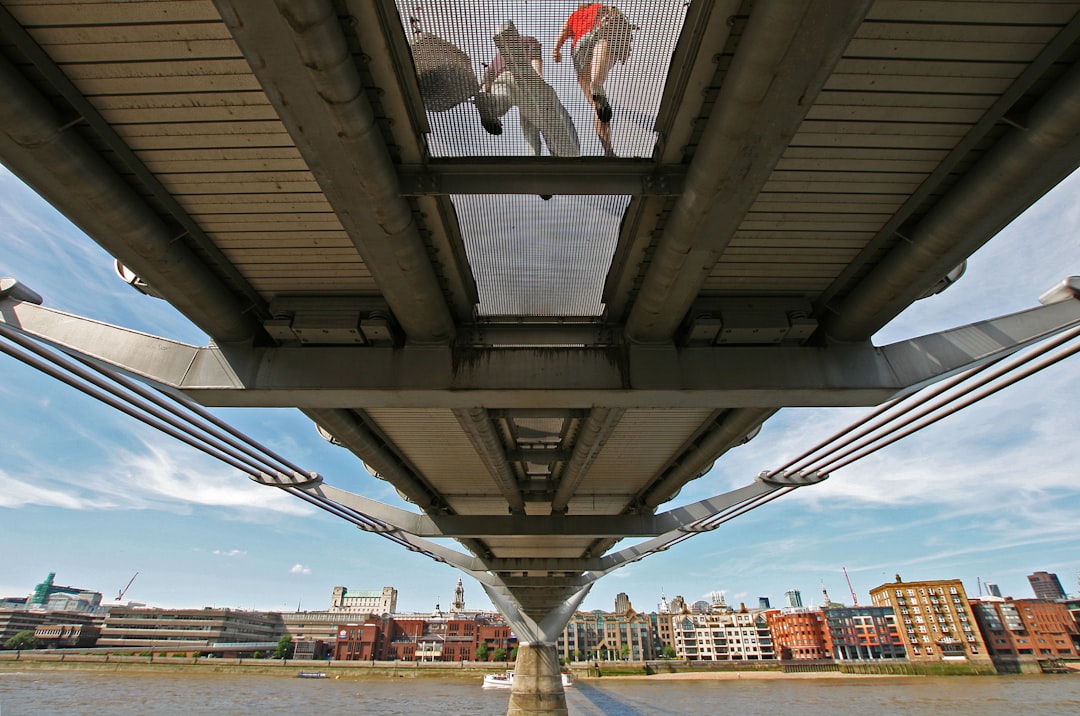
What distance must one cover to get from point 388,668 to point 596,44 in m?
95.0

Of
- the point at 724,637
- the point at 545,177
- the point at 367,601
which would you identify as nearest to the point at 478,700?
the point at 545,177

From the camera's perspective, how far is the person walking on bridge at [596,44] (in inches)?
153

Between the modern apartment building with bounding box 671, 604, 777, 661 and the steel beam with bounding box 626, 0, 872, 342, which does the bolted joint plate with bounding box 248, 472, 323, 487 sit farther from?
the modern apartment building with bounding box 671, 604, 777, 661

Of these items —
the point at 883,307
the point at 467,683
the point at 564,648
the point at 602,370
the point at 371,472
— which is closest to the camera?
the point at 883,307

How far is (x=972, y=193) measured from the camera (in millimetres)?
4703

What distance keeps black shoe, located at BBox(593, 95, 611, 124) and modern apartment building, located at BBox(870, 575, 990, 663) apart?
109 metres

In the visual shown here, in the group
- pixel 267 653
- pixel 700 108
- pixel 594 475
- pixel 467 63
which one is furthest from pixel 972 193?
pixel 267 653

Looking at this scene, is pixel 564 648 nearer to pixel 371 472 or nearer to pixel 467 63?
pixel 371 472

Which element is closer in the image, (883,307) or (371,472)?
(883,307)

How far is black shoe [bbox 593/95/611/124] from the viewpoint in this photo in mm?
4340

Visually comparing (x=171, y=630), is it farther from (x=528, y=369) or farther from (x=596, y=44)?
(x=596, y=44)

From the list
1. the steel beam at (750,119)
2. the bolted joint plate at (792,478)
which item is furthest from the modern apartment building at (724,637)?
the steel beam at (750,119)

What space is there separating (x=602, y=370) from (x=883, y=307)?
121 inches

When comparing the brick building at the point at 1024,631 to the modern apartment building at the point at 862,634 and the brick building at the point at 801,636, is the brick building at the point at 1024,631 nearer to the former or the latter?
the modern apartment building at the point at 862,634
